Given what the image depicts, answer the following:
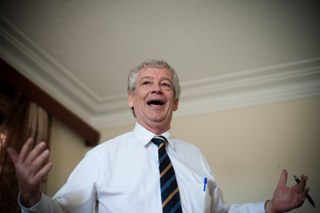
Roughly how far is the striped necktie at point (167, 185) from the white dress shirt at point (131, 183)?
27 mm

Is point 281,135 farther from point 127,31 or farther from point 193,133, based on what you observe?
point 127,31

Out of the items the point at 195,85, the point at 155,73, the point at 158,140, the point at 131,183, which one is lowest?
the point at 131,183

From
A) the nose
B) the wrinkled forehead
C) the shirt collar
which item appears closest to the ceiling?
the wrinkled forehead

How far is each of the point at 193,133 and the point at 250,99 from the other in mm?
604

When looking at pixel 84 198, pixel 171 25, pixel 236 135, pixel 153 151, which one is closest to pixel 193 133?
pixel 236 135

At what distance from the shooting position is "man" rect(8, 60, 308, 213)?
1.10m

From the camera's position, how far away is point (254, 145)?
8.82 ft

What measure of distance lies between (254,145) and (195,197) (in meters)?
1.46

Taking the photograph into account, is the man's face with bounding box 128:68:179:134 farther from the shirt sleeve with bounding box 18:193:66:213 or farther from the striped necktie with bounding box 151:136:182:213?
the shirt sleeve with bounding box 18:193:66:213

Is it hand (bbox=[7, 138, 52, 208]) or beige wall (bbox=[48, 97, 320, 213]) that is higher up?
beige wall (bbox=[48, 97, 320, 213])

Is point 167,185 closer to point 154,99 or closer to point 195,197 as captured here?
point 195,197

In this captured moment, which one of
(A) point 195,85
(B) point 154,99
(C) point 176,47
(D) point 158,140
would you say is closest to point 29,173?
(D) point 158,140

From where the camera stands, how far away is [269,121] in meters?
2.72

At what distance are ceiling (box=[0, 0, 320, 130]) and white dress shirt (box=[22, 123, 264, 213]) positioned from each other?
88cm
